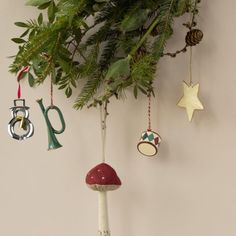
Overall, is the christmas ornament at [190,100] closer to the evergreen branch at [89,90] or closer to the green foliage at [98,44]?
the green foliage at [98,44]

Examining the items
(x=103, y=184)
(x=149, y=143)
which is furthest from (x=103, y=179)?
(x=149, y=143)

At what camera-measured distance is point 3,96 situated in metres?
1.08

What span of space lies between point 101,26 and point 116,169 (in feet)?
1.13

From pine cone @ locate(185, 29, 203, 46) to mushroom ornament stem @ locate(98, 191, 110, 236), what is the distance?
1.24 ft

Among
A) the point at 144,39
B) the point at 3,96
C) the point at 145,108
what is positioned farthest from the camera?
the point at 3,96

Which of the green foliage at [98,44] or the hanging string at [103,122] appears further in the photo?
the hanging string at [103,122]

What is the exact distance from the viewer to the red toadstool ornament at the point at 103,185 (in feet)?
2.93

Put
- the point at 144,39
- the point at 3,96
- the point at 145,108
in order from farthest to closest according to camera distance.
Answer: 1. the point at 3,96
2. the point at 145,108
3. the point at 144,39

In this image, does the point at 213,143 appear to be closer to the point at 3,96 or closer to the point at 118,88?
the point at 118,88

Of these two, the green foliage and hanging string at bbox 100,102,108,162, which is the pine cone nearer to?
the green foliage

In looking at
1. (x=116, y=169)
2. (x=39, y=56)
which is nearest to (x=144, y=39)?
(x=39, y=56)

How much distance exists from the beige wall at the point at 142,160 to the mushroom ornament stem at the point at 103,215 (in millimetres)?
76

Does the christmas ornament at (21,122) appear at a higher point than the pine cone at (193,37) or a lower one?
lower

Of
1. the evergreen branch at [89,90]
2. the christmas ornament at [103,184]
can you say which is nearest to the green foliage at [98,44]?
the evergreen branch at [89,90]
